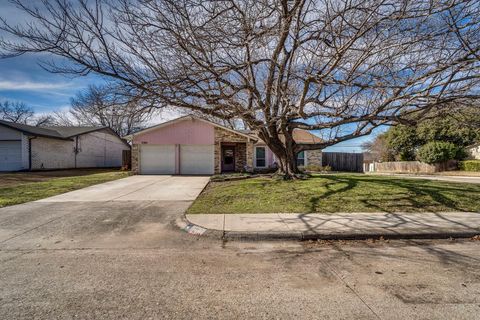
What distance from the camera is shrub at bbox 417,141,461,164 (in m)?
23.1

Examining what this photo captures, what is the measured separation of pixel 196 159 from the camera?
18000 millimetres

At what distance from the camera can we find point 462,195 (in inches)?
303

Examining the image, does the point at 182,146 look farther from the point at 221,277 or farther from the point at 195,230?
the point at 221,277

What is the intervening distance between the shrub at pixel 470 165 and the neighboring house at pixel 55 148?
34.6 meters

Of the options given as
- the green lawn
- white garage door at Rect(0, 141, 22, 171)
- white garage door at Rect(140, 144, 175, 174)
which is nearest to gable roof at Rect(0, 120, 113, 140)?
white garage door at Rect(0, 141, 22, 171)

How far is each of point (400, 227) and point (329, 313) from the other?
11.3ft

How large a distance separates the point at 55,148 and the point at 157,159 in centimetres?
1074

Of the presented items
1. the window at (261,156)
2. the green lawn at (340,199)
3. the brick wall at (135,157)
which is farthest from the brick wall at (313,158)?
the brick wall at (135,157)

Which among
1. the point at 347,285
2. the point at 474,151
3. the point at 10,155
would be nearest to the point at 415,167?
the point at 474,151

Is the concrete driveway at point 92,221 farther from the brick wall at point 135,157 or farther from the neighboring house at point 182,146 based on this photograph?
the neighboring house at point 182,146

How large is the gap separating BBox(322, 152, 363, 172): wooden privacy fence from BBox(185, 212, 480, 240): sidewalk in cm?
1794

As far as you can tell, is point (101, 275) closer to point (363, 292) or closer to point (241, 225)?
point (241, 225)

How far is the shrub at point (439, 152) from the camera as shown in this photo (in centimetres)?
2312

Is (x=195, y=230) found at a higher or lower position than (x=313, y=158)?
lower
